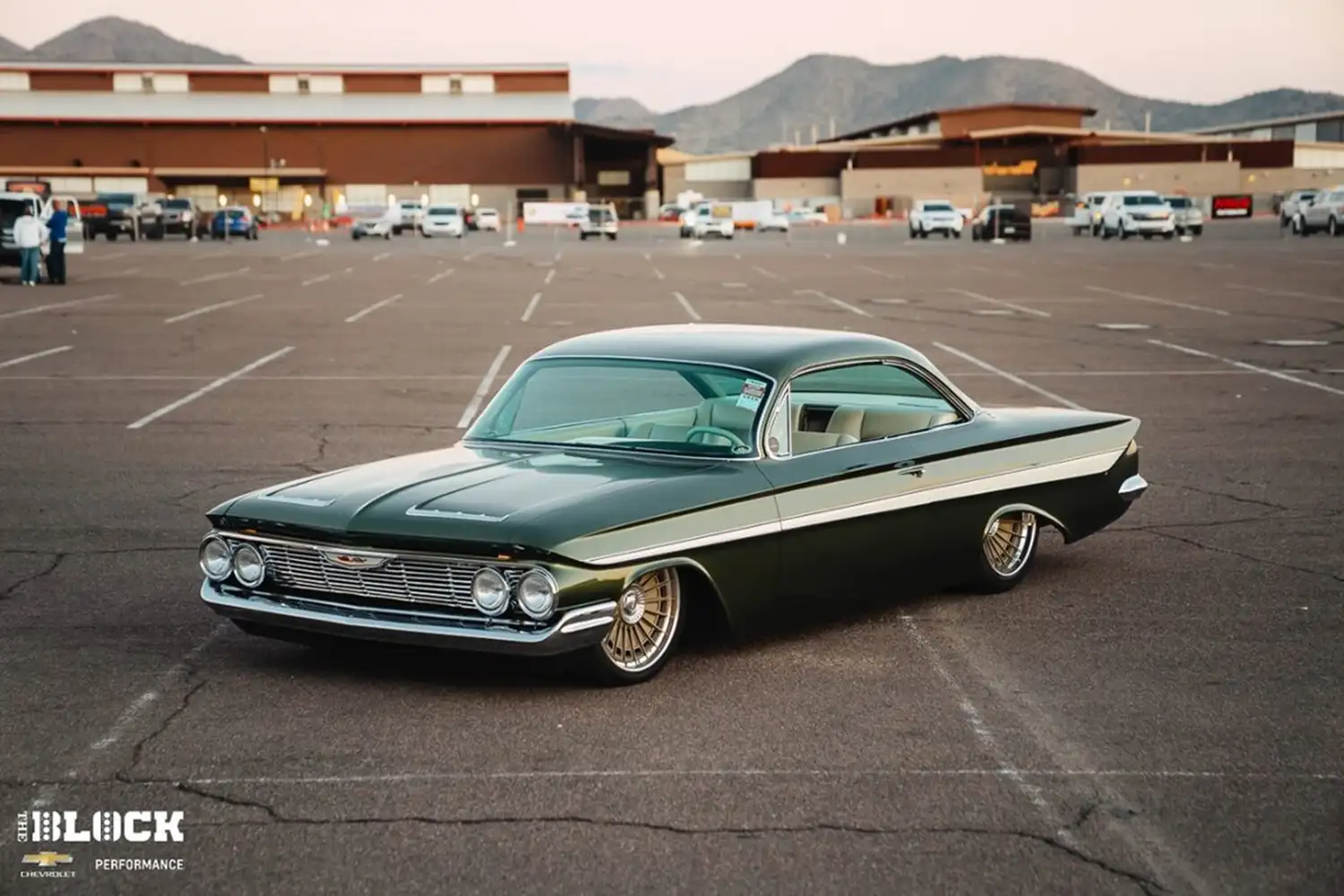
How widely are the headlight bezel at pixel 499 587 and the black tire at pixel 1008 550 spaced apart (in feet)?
8.81

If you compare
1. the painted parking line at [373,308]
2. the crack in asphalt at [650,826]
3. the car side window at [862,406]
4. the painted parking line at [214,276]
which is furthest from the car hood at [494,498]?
the painted parking line at [214,276]

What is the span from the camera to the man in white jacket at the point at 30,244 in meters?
34.3

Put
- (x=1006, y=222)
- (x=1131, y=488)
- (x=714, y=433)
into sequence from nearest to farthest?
(x=714, y=433) → (x=1131, y=488) → (x=1006, y=222)

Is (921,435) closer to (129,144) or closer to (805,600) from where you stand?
(805,600)

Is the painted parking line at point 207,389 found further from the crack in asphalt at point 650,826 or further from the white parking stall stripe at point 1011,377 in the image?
the crack in asphalt at point 650,826

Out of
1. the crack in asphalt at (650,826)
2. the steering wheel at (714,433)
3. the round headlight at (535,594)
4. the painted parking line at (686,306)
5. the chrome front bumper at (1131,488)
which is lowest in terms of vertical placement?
the crack in asphalt at (650,826)

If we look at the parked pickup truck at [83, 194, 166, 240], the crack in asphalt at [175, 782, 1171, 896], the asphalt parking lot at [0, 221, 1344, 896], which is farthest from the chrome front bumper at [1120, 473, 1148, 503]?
the parked pickup truck at [83, 194, 166, 240]

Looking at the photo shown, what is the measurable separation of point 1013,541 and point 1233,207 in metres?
97.6

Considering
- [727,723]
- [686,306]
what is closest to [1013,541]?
[727,723]

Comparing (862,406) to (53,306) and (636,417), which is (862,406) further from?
(53,306)

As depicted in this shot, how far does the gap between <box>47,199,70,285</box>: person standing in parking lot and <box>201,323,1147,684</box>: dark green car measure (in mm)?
29606

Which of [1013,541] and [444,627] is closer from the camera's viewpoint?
[444,627]

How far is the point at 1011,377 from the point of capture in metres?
17.8

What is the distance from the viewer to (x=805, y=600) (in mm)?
6883
